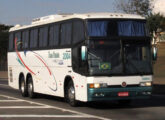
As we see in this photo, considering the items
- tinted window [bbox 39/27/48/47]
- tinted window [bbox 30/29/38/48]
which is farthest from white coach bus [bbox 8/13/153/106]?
tinted window [bbox 30/29/38/48]

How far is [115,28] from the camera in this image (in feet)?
57.0

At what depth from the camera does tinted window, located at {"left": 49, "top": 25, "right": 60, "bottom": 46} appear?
66.5 ft

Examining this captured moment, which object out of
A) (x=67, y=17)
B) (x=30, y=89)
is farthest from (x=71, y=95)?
(x=30, y=89)

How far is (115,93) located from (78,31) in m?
2.63

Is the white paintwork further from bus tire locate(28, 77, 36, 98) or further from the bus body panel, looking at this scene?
bus tire locate(28, 77, 36, 98)

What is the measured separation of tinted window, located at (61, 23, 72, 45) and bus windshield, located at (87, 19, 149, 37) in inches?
70.3

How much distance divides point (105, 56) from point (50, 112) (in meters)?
2.63

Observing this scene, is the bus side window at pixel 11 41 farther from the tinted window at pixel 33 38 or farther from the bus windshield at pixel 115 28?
the bus windshield at pixel 115 28

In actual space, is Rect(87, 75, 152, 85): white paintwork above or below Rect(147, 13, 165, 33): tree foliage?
below

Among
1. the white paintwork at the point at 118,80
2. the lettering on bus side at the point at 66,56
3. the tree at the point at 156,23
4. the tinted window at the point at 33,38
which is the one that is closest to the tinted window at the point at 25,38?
the tinted window at the point at 33,38

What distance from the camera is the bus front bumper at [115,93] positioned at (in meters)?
16.8

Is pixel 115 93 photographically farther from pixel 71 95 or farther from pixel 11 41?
pixel 11 41

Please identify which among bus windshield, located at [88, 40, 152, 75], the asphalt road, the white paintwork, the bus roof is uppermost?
the bus roof

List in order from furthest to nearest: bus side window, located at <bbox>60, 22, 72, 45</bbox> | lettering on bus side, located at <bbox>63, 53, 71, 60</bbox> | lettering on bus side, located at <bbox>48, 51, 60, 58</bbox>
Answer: lettering on bus side, located at <bbox>48, 51, 60, 58</bbox>
bus side window, located at <bbox>60, 22, 72, 45</bbox>
lettering on bus side, located at <bbox>63, 53, 71, 60</bbox>
